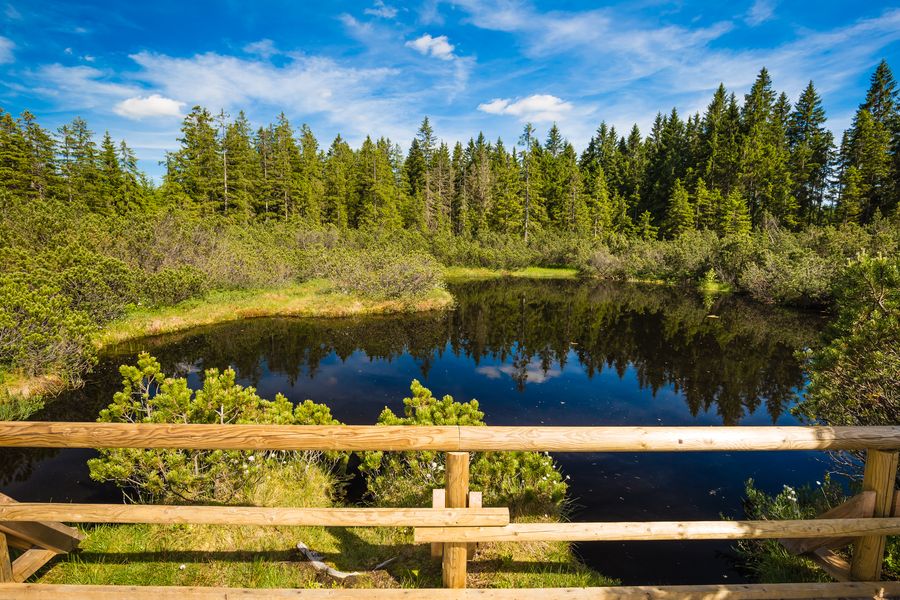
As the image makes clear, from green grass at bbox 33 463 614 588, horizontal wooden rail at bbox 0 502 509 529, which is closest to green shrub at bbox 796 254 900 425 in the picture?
green grass at bbox 33 463 614 588

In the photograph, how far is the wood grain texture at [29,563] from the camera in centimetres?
361

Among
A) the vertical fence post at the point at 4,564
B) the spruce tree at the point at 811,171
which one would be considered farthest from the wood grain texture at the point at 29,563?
the spruce tree at the point at 811,171

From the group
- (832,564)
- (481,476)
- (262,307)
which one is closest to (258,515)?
(481,476)

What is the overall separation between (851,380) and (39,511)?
10004mm

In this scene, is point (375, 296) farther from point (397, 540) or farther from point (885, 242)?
point (885, 242)

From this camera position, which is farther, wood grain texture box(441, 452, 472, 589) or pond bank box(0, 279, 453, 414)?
pond bank box(0, 279, 453, 414)

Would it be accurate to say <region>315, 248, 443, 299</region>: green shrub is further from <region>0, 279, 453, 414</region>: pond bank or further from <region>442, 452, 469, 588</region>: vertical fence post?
<region>442, 452, 469, 588</region>: vertical fence post

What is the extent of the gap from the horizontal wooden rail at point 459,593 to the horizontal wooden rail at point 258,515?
0.45 metres

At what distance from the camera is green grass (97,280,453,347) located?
19.1m

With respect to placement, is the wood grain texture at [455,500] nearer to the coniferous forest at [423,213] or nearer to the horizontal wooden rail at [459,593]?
the horizontal wooden rail at [459,593]

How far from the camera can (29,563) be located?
3.70m

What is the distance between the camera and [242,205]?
171 ft

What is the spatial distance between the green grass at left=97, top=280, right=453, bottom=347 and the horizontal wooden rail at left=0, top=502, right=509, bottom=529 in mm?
17011

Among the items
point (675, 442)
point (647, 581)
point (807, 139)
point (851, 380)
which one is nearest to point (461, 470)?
point (675, 442)
